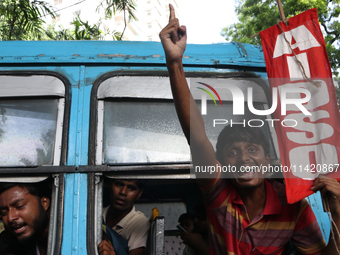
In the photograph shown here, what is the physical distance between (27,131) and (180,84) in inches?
38.2

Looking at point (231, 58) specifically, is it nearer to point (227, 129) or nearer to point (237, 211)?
point (227, 129)

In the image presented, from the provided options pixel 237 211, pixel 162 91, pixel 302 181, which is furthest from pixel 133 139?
pixel 302 181

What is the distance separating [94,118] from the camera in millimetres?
1855

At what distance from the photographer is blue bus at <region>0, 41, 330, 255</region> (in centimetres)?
170

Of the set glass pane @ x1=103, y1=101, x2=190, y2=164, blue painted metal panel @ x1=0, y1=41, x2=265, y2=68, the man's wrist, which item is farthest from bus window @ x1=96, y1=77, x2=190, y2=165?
the man's wrist

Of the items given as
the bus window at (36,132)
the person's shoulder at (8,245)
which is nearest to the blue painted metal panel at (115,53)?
the bus window at (36,132)

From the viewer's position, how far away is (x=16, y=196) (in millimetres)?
1853

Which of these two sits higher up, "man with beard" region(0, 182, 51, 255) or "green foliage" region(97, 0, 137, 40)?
"green foliage" region(97, 0, 137, 40)

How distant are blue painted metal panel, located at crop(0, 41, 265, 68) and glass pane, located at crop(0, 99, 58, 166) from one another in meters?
0.31

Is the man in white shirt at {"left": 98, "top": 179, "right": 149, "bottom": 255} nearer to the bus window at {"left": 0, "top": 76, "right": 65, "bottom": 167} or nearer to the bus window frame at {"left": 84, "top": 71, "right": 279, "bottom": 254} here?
the bus window frame at {"left": 84, "top": 71, "right": 279, "bottom": 254}

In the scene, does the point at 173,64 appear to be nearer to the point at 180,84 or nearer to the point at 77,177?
the point at 180,84

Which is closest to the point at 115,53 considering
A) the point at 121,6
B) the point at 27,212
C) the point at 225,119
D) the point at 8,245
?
the point at 225,119

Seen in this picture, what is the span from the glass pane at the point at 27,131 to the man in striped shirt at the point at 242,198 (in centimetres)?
80

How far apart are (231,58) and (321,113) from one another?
683 millimetres
